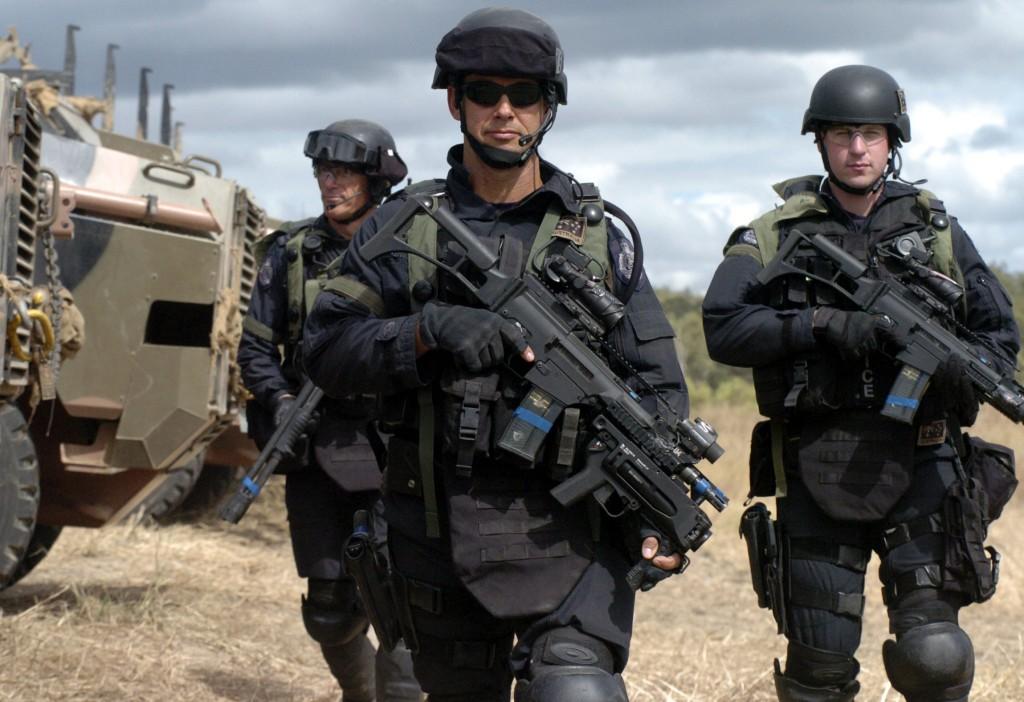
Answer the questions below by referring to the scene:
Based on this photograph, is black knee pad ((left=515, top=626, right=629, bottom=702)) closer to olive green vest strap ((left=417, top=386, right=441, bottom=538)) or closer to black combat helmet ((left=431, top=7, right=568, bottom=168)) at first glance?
olive green vest strap ((left=417, top=386, right=441, bottom=538))

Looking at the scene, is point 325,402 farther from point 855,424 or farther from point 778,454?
point 855,424

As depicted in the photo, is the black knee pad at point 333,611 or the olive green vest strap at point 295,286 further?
the olive green vest strap at point 295,286

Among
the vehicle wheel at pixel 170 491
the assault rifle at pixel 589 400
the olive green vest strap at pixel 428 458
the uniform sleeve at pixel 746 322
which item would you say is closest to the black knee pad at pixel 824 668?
the uniform sleeve at pixel 746 322

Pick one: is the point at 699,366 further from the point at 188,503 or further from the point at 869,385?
the point at 869,385

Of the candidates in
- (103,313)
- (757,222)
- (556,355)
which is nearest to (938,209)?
(757,222)

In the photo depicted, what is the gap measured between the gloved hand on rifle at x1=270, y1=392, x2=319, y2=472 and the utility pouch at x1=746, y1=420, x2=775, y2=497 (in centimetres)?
162

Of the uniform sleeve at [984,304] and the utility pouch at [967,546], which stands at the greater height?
the uniform sleeve at [984,304]

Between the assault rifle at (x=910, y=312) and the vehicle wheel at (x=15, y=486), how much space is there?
3595 mm

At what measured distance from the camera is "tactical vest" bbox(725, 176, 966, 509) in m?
5.02

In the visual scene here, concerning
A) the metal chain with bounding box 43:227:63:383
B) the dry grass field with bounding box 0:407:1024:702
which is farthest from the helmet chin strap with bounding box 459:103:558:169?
the metal chain with bounding box 43:227:63:383

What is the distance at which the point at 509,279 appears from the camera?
13.0 ft

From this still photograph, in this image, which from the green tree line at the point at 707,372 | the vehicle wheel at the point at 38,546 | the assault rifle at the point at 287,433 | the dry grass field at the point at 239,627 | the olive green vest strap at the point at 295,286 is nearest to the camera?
the assault rifle at the point at 287,433

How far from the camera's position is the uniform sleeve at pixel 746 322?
5.04 metres

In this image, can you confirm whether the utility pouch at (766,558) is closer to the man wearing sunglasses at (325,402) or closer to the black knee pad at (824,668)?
the black knee pad at (824,668)
